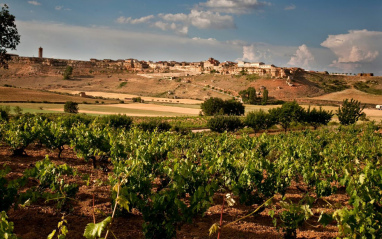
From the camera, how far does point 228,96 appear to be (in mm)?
98875

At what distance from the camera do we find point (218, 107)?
2298 inches

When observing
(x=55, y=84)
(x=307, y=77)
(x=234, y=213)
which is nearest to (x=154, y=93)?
(x=55, y=84)

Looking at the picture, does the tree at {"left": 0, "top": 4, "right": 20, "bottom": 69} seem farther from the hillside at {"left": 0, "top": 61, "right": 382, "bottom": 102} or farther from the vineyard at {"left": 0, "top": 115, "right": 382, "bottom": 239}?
the hillside at {"left": 0, "top": 61, "right": 382, "bottom": 102}

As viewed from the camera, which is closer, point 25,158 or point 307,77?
point 25,158

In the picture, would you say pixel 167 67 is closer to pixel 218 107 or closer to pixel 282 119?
pixel 218 107

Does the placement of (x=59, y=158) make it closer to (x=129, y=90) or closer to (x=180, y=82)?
(x=129, y=90)

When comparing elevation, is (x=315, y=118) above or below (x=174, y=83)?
below

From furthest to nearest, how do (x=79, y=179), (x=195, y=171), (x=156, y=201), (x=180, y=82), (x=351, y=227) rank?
(x=180, y=82) → (x=79, y=179) → (x=195, y=171) → (x=156, y=201) → (x=351, y=227)

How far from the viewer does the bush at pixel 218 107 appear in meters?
58.0

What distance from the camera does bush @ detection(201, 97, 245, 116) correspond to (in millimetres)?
58000

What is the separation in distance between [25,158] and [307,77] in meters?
133

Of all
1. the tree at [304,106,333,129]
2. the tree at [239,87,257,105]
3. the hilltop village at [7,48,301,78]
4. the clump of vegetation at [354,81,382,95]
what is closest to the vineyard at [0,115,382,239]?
the tree at [304,106,333,129]

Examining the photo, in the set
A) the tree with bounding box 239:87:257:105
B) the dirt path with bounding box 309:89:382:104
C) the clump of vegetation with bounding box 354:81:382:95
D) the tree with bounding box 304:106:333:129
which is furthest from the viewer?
the clump of vegetation with bounding box 354:81:382:95

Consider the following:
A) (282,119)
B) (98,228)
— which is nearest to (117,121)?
(282,119)
